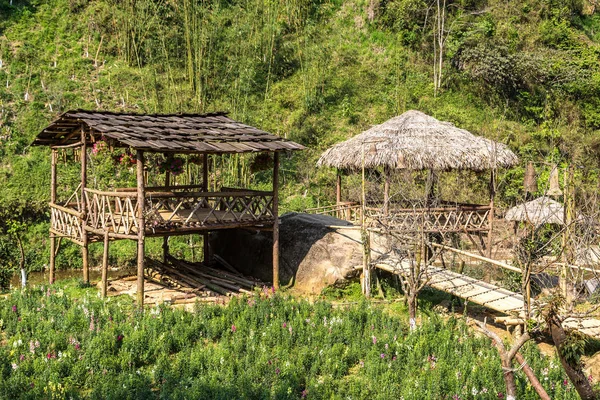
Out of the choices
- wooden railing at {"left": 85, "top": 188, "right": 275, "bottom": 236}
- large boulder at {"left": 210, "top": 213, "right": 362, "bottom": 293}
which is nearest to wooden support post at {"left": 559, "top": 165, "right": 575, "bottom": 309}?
large boulder at {"left": 210, "top": 213, "right": 362, "bottom": 293}

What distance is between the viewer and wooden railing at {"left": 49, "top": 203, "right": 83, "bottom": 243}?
43.1 feet

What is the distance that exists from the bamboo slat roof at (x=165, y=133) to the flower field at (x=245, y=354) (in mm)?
3075

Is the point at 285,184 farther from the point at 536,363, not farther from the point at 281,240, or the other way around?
the point at 536,363

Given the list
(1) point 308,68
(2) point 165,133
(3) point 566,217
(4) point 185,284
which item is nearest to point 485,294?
(3) point 566,217

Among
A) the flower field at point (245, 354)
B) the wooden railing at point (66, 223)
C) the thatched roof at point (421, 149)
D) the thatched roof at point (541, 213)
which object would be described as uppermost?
the thatched roof at point (421, 149)

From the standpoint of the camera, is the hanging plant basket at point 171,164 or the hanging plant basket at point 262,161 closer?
the hanging plant basket at point 171,164

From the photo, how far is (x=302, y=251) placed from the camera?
13.8 metres

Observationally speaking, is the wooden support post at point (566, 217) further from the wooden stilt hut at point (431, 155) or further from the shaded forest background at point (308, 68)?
the shaded forest background at point (308, 68)

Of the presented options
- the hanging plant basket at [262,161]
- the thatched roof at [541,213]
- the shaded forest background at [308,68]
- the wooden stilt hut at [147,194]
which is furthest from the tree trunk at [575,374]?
the shaded forest background at [308,68]

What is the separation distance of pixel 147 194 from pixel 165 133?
1.49 meters

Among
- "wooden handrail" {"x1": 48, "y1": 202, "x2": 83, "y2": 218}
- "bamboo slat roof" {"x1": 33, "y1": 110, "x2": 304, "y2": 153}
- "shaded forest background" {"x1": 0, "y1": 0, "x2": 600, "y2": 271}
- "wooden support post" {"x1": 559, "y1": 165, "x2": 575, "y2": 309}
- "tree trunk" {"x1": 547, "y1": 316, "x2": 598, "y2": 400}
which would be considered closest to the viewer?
"tree trunk" {"x1": 547, "y1": 316, "x2": 598, "y2": 400}

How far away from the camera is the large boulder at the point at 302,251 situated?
13.1m

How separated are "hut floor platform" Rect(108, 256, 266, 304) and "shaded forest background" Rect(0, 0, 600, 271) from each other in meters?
8.02

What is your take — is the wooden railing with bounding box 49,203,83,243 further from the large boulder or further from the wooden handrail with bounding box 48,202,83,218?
the large boulder
